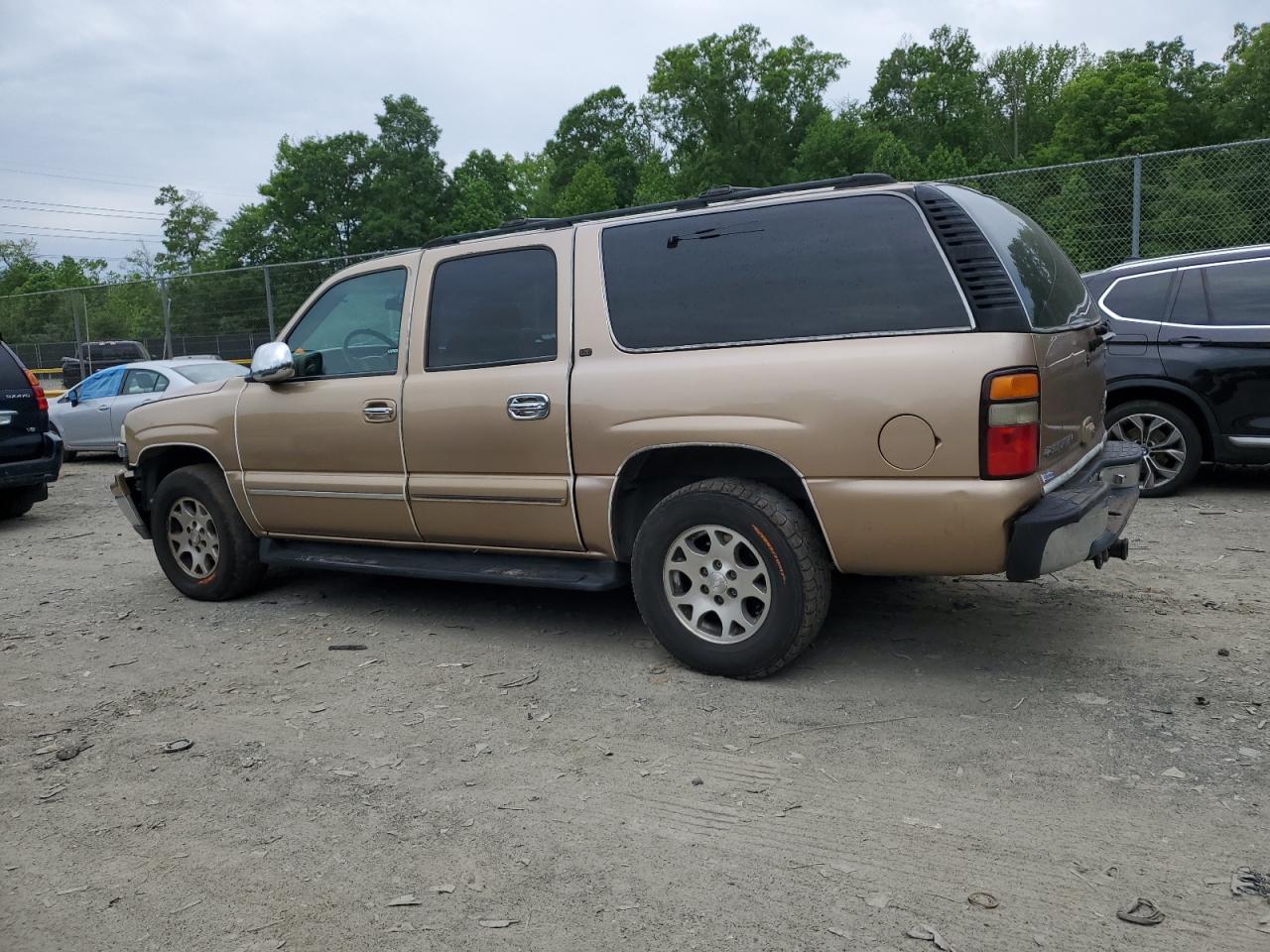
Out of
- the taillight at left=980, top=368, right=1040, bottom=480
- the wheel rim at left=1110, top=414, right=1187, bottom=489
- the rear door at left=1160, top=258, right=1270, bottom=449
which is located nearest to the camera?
the taillight at left=980, top=368, right=1040, bottom=480

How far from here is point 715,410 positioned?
421 cm

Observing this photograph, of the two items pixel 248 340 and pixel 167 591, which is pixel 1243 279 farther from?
pixel 248 340

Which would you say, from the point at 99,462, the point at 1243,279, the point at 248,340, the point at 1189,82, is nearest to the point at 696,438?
the point at 1243,279

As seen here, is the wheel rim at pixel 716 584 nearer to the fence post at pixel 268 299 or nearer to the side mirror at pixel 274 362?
the side mirror at pixel 274 362

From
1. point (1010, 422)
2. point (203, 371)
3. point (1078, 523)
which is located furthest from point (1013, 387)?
point (203, 371)

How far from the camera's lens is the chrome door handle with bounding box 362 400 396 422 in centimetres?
518

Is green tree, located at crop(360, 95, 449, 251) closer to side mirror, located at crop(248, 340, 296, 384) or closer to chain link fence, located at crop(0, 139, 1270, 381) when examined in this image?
chain link fence, located at crop(0, 139, 1270, 381)

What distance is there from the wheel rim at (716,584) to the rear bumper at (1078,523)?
964 millimetres

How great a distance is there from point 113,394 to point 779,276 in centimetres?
1233

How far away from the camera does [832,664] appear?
4484 millimetres

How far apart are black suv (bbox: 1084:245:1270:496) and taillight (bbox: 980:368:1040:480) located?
406cm

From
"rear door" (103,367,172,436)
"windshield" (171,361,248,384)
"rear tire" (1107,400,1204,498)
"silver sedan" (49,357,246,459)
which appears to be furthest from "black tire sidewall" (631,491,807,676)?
"rear door" (103,367,172,436)

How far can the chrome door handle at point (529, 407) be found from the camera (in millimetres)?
4656

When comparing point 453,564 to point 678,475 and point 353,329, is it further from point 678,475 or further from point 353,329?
point 353,329
